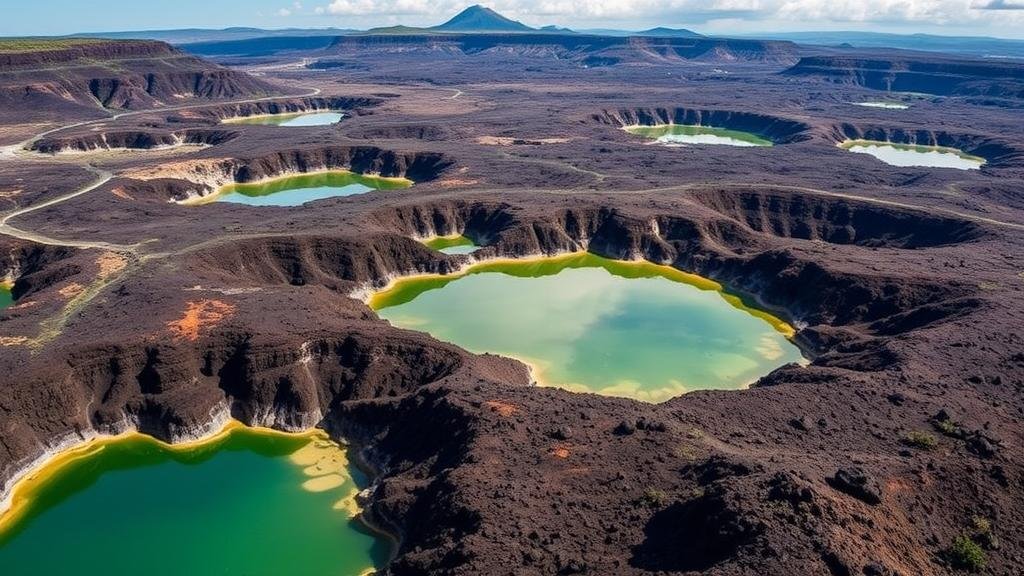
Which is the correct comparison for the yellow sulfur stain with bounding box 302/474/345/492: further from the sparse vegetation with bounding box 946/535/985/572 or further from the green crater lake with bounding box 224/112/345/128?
the green crater lake with bounding box 224/112/345/128

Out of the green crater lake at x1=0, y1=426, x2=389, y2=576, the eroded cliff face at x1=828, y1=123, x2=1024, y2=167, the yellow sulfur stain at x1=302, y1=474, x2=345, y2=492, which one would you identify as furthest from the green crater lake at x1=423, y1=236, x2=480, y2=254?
the eroded cliff face at x1=828, y1=123, x2=1024, y2=167

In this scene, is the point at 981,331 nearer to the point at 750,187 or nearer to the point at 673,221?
the point at 673,221

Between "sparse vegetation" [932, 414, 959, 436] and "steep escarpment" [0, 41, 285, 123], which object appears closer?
"sparse vegetation" [932, 414, 959, 436]

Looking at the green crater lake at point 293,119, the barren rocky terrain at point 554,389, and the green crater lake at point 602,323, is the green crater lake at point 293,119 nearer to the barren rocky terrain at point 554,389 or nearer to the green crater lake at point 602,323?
the barren rocky terrain at point 554,389

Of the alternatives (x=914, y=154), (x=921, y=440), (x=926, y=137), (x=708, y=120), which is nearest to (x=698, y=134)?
(x=708, y=120)

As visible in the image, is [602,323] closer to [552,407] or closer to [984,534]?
[552,407]

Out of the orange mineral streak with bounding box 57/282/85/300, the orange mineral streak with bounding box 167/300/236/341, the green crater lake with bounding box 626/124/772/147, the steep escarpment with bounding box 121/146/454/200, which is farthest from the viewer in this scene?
the green crater lake with bounding box 626/124/772/147

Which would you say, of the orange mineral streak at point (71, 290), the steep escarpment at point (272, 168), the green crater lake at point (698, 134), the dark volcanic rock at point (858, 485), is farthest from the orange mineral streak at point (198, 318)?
the green crater lake at point (698, 134)

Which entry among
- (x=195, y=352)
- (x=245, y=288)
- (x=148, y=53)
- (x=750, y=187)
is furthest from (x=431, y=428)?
(x=148, y=53)
